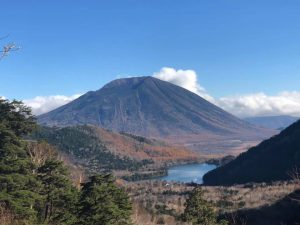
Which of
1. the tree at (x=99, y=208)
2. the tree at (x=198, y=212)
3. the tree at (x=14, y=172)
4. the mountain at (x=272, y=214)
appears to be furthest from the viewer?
the mountain at (x=272, y=214)

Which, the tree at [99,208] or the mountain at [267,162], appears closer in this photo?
the tree at [99,208]

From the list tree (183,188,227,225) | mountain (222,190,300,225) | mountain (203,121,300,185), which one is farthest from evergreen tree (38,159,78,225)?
mountain (203,121,300,185)

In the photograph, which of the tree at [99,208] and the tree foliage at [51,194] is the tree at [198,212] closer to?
the tree foliage at [51,194]

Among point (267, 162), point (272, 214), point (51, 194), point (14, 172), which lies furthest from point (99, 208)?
point (267, 162)

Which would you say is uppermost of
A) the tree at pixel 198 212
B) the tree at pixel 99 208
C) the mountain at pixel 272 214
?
the tree at pixel 99 208

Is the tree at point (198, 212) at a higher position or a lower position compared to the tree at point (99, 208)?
lower

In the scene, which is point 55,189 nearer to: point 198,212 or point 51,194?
point 51,194

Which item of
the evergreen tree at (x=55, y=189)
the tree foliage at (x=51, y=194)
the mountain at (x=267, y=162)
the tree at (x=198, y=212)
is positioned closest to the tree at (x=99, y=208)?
the tree foliage at (x=51, y=194)
